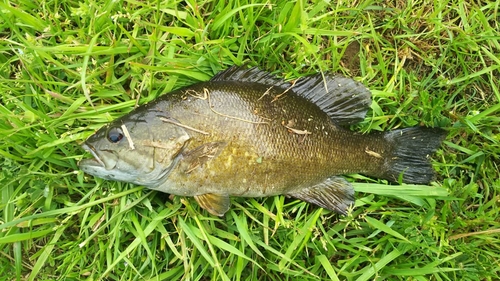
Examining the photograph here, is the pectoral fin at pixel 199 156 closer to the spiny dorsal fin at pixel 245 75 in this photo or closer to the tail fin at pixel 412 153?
the spiny dorsal fin at pixel 245 75

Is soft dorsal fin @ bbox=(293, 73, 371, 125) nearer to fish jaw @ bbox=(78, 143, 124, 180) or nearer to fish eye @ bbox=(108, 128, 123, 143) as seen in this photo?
fish eye @ bbox=(108, 128, 123, 143)

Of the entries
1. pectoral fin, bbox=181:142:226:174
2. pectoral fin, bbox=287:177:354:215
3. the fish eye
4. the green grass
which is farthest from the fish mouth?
pectoral fin, bbox=287:177:354:215

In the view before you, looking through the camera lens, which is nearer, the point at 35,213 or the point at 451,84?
the point at 35,213

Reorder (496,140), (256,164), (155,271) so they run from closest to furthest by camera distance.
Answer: (256,164) < (155,271) < (496,140)

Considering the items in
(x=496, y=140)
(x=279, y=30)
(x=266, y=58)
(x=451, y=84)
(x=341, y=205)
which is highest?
(x=279, y=30)

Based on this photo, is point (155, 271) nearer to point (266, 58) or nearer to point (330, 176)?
point (330, 176)

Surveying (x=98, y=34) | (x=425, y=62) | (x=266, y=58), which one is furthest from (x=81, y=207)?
(x=425, y=62)

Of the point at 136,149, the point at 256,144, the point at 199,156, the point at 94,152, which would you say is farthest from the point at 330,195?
the point at 94,152

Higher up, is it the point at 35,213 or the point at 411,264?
the point at 35,213
